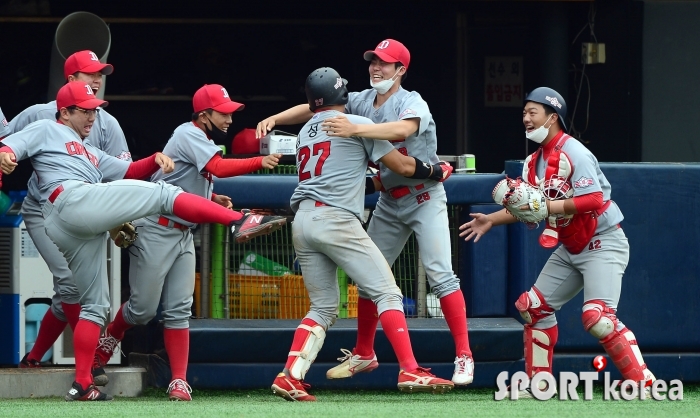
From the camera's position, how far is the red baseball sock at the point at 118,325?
18.5 ft

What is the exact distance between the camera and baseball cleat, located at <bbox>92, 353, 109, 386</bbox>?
5516mm

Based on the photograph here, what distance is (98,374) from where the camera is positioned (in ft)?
18.2

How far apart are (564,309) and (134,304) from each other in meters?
2.24

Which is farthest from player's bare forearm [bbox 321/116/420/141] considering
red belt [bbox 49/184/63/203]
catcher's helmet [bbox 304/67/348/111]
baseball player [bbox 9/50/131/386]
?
baseball player [bbox 9/50/131/386]

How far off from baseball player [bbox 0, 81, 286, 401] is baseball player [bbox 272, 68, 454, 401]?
217 millimetres

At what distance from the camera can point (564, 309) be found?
6.16 metres

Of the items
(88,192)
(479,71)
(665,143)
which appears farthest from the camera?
(479,71)

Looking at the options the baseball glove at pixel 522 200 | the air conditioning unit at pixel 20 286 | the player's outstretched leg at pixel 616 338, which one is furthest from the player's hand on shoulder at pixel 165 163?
the player's outstretched leg at pixel 616 338

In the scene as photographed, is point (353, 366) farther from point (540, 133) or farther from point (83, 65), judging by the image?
point (83, 65)

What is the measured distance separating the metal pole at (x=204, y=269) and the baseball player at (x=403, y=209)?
0.89m

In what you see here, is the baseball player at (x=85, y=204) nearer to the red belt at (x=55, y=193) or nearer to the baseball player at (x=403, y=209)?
the red belt at (x=55, y=193)

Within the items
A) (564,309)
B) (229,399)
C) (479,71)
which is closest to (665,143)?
(479,71)

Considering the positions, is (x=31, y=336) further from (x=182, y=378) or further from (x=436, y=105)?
(x=436, y=105)

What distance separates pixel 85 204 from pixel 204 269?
116 cm
